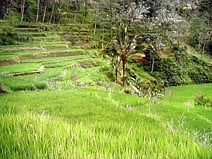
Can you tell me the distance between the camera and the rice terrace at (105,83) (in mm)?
3697

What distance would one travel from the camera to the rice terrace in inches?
146

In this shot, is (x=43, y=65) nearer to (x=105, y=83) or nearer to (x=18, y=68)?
(x=18, y=68)

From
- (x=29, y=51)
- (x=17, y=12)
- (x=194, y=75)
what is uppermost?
(x=17, y=12)

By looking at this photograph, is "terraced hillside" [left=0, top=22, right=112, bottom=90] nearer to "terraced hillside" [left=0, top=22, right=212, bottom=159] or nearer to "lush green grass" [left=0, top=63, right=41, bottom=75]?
"lush green grass" [left=0, top=63, right=41, bottom=75]

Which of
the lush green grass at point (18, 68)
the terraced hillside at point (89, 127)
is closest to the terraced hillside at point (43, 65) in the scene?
the lush green grass at point (18, 68)

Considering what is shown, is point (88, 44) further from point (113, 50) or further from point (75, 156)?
point (75, 156)

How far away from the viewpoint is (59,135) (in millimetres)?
3824

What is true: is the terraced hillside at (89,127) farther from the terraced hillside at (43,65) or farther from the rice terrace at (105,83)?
the terraced hillside at (43,65)

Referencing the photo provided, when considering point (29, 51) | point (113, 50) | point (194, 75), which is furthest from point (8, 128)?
point (194, 75)

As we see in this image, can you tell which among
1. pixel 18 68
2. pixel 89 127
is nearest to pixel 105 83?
pixel 18 68

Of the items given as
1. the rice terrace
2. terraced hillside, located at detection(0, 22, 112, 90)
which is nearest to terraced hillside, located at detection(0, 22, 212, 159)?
the rice terrace

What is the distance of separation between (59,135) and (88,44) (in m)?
38.0

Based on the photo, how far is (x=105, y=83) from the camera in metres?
20.5

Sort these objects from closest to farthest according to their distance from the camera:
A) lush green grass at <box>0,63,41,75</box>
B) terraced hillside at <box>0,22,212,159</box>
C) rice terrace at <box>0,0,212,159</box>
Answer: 1. terraced hillside at <box>0,22,212,159</box>
2. rice terrace at <box>0,0,212,159</box>
3. lush green grass at <box>0,63,41,75</box>
